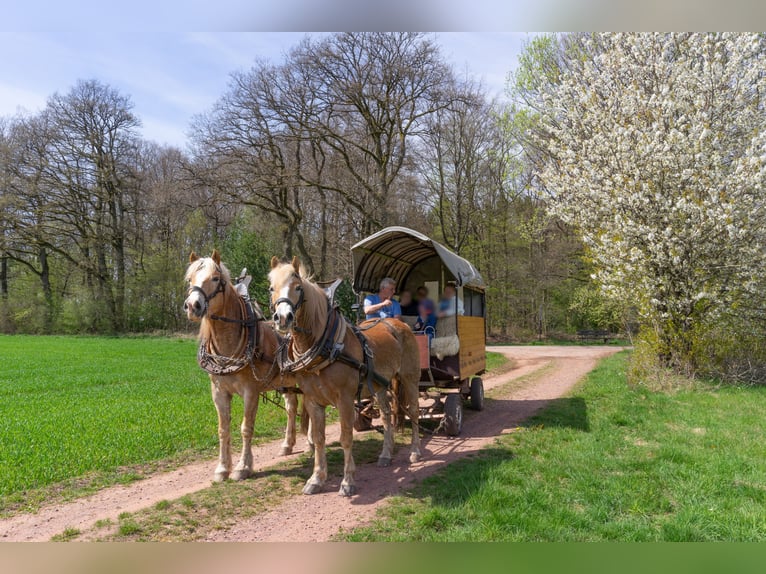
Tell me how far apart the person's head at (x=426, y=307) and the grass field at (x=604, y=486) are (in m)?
2.31

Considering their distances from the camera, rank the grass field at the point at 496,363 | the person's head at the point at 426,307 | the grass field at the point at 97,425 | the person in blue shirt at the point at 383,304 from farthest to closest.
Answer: the grass field at the point at 496,363 → the person's head at the point at 426,307 → the person in blue shirt at the point at 383,304 → the grass field at the point at 97,425

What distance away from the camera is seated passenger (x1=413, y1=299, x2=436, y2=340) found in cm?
815

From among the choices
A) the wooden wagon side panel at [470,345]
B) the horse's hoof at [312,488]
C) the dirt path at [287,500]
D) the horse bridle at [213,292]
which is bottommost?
the dirt path at [287,500]

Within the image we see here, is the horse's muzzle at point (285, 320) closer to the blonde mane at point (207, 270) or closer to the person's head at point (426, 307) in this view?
the blonde mane at point (207, 270)

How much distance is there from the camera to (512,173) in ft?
90.7

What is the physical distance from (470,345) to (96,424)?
6130 mm

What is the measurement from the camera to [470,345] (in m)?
8.57

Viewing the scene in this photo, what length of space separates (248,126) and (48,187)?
49.6ft

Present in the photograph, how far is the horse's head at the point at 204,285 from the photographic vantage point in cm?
469

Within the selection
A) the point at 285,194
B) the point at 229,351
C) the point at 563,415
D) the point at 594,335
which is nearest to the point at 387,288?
the point at 229,351

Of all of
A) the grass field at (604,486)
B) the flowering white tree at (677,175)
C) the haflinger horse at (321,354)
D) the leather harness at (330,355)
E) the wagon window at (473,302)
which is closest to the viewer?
the grass field at (604,486)

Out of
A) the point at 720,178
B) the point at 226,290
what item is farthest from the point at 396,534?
the point at 720,178

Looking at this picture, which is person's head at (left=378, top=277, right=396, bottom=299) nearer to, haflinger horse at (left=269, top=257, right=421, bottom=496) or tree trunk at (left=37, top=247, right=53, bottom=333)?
haflinger horse at (left=269, top=257, right=421, bottom=496)

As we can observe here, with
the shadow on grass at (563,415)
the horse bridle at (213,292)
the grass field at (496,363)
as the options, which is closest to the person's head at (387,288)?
the horse bridle at (213,292)
